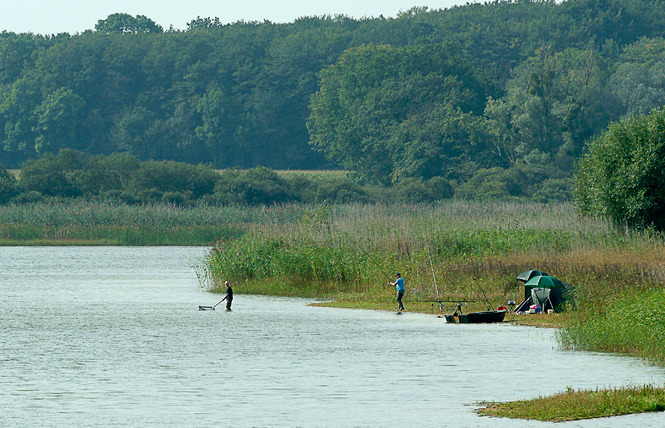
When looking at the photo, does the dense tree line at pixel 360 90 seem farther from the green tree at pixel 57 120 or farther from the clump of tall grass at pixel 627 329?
the clump of tall grass at pixel 627 329

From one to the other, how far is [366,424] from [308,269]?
2858 cm

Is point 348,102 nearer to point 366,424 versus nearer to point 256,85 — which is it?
point 256,85

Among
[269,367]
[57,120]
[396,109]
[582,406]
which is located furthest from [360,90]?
[582,406]

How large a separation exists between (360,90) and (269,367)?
10317 centimetres

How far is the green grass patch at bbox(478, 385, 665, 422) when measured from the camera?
18.3 m

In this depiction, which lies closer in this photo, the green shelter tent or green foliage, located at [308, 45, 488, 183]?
the green shelter tent

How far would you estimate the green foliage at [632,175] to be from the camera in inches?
1922

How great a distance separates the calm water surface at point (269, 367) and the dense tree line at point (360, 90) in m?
70.1

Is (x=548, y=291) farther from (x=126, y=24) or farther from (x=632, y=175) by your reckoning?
(x=126, y=24)

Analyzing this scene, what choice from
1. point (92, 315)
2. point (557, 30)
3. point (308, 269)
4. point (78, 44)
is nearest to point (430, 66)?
point (557, 30)

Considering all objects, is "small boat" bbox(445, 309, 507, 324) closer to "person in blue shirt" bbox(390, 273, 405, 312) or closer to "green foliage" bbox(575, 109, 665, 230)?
"person in blue shirt" bbox(390, 273, 405, 312)

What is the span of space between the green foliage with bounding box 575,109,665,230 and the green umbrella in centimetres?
1417

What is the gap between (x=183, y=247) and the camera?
88125 millimetres

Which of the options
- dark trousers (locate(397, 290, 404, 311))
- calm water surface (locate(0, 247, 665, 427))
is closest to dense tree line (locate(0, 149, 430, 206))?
calm water surface (locate(0, 247, 665, 427))
